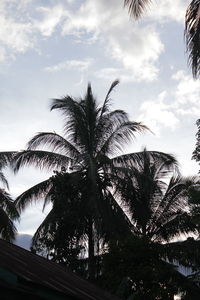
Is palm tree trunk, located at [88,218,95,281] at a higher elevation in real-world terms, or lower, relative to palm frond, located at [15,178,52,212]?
lower

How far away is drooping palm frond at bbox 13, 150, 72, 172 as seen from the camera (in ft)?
62.3

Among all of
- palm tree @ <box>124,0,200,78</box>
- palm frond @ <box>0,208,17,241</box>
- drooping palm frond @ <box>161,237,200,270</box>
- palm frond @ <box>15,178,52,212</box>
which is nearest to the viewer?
palm tree @ <box>124,0,200,78</box>

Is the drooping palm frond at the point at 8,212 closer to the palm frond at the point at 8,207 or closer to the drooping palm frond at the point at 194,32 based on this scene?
the palm frond at the point at 8,207

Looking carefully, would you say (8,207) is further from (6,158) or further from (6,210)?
(6,158)

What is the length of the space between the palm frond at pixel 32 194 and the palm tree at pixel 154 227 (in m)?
3.16

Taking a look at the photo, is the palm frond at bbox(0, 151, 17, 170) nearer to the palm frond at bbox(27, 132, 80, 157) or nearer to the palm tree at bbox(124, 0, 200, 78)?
the palm frond at bbox(27, 132, 80, 157)

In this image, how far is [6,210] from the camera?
1814cm

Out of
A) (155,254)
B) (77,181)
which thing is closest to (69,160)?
(77,181)

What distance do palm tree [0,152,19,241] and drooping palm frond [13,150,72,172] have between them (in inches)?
16.6

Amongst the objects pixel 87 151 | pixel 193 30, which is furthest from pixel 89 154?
pixel 193 30

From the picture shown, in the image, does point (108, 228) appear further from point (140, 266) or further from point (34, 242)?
point (34, 242)

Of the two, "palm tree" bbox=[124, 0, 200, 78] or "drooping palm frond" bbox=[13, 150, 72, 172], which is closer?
"palm tree" bbox=[124, 0, 200, 78]

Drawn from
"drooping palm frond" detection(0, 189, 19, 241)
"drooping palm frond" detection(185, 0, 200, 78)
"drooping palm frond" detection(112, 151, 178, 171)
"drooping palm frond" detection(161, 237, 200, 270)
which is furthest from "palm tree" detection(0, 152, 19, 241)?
"drooping palm frond" detection(185, 0, 200, 78)

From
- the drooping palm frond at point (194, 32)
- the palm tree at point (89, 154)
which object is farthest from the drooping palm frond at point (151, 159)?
the drooping palm frond at point (194, 32)
